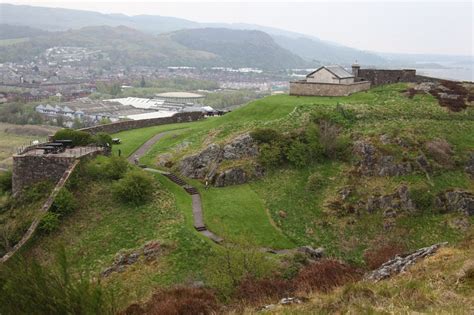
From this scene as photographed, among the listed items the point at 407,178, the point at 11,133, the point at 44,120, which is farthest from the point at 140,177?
the point at 44,120

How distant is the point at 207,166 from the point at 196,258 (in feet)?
36.4

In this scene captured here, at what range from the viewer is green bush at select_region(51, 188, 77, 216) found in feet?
91.6

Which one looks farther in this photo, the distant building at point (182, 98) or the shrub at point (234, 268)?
Answer: the distant building at point (182, 98)

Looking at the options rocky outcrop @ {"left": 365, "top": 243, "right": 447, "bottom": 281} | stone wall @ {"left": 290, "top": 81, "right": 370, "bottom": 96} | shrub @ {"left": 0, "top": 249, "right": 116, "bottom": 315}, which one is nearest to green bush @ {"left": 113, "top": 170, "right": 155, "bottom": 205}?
rocky outcrop @ {"left": 365, "top": 243, "right": 447, "bottom": 281}

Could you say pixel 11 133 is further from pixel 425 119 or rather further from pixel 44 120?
pixel 425 119

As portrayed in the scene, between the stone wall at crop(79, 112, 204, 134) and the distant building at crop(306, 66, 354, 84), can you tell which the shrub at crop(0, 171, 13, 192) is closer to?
the stone wall at crop(79, 112, 204, 134)

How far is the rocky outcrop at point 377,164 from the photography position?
32.4 meters

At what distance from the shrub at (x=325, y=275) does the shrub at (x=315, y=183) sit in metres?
7.70

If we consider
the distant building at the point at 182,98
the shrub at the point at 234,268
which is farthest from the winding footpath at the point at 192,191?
the distant building at the point at 182,98

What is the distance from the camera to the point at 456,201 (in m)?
30.3

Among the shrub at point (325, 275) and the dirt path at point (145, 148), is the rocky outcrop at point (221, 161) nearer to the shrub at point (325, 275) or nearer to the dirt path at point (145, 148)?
the dirt path at point (145, 148)

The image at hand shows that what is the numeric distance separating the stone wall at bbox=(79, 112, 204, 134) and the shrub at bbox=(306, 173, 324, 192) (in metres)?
20.8

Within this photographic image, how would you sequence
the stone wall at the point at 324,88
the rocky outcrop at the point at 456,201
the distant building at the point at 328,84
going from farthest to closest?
the distant building at the point at 328,84
the stone wall at the point at 324,88
the rocky outcrop at the point at 456,201

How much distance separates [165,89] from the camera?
612ft
